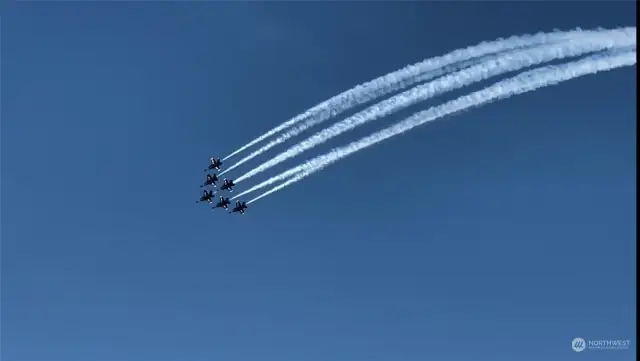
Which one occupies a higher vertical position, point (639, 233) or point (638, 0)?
point (638, 0)

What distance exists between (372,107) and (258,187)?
10900 millimetres

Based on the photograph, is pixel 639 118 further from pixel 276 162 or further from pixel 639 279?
pixel 276 162

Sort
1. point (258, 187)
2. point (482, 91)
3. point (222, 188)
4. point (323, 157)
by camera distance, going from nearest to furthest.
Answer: point (482, 91), point (323, 157), point (258, 187), point (222, 188)

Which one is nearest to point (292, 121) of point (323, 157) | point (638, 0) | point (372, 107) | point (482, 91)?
point (323, 157)

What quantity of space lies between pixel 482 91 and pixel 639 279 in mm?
18871

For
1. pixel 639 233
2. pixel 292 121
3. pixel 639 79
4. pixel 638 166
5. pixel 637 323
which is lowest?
pixel 637 323

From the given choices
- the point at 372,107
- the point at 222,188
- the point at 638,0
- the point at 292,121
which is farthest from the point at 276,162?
the point at 638,0

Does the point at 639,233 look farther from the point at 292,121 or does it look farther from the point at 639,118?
the point at 292,121

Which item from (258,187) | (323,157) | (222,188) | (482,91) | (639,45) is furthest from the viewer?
(222,188)

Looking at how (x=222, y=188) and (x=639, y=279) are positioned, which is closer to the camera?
(x=639, y=279)

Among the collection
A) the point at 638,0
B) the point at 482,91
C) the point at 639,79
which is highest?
the point at 482,91

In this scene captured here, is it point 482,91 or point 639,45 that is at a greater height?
point 482,91

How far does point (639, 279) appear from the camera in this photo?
18.2 meters

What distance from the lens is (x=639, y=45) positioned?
1956 cm
